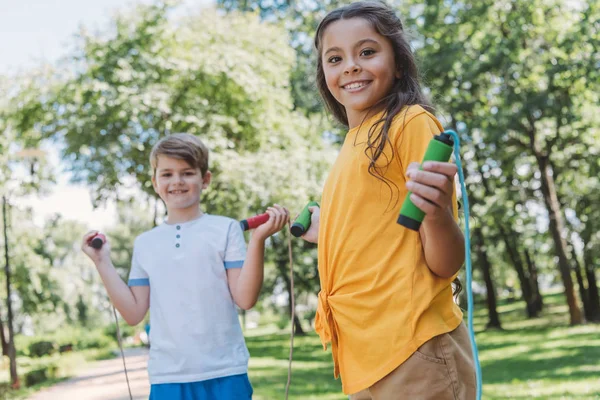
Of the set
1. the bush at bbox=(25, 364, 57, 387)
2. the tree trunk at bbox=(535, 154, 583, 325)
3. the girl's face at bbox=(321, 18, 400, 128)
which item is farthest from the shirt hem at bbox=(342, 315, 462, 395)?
the tree trunk at bbox=(535, 154, 583, 325)

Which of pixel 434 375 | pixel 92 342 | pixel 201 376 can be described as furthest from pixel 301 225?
pixel 92 342

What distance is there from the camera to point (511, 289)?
173ft

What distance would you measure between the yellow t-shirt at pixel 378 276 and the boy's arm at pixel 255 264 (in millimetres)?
762

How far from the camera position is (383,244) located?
1.95 metres

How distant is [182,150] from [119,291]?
700 mm

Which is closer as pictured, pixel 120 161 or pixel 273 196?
pixel 120 161

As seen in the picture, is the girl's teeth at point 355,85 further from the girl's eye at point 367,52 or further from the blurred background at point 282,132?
the blurred background at point 282,132

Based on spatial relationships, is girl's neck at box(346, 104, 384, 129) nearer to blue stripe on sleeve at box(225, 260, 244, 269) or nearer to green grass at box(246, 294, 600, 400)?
blue stripe on sleeve at box(225, 260, 244, 269)

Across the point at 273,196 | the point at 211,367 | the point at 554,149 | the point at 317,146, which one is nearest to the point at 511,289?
the point at 554,149

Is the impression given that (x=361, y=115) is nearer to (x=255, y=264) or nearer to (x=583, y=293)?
(x=255, y=264)

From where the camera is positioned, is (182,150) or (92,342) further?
(92,342)

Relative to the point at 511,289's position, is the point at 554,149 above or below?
above

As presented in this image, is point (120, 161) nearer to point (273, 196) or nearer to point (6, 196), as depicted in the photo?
point (273, 196)

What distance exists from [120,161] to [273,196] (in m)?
3.05
